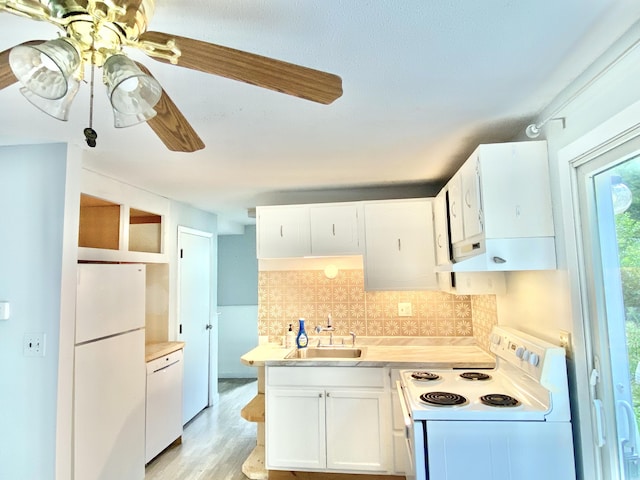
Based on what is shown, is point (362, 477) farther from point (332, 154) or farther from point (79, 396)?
point (332, 154)

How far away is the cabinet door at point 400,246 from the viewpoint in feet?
9.93

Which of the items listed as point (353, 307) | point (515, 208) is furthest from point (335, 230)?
point (515, 208)

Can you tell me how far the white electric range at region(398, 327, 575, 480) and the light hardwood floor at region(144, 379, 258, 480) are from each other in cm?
168

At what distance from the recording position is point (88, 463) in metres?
2.19

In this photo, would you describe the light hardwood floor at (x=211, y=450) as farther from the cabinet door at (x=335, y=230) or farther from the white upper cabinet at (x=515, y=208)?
the white upper cabinet at (x=515, y=208)

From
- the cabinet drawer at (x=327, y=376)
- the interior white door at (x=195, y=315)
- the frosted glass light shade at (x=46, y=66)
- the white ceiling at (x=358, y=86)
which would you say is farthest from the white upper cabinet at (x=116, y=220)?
the frosted glass light shade at (x=46, y=66)

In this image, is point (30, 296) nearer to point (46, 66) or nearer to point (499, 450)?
point (46, 66)

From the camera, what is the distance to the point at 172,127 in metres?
1.34

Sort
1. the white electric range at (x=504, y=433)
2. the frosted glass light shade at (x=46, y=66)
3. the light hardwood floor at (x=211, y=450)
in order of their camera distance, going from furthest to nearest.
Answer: the light hardwood floor at (x=211, y=450) → the white electric range at (x=504, y=433) → the frosted glass light shade at (x=46, y=66)

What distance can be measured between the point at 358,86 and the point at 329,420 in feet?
7.24

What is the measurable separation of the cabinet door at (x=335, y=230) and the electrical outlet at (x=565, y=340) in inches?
63.4

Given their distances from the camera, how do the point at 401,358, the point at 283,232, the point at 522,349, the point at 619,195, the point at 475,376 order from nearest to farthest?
1. the point at 619,195
2. the point at 522,349
3. the point at 475,376
4. the point at 401,358
5. the point at 283,232

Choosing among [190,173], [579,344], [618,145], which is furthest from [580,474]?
[190,173]

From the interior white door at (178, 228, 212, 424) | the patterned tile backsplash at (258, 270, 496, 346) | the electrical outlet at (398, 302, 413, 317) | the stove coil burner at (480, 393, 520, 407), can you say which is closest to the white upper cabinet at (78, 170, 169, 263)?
the interior white door at (178, 228, 212, 424)
